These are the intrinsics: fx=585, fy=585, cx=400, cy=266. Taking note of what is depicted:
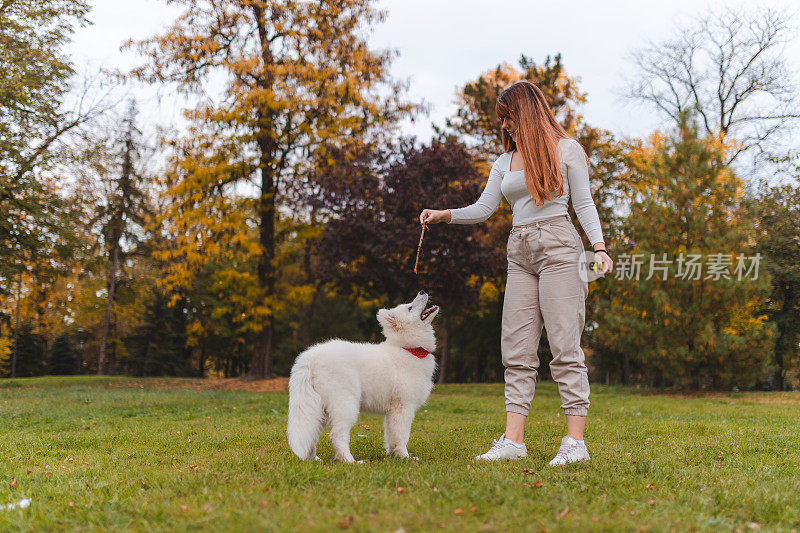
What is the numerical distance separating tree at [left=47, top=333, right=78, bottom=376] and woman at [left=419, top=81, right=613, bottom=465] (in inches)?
1304

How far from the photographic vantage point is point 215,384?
15383mm

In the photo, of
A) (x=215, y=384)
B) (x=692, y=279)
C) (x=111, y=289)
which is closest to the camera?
(x=692, y=279)

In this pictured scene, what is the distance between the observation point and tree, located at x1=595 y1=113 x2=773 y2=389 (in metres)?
13.6

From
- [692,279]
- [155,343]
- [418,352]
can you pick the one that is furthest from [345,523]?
[155,343]

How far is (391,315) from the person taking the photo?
15.0ft

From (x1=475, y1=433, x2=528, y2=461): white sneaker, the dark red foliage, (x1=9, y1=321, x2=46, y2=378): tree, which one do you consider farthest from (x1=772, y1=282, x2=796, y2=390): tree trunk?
(x1=9, y1=321, x2=46, y2=378): tree

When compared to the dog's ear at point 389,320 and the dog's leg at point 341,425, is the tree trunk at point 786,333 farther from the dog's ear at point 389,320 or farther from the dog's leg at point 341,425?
the dog's leg at point 341,425

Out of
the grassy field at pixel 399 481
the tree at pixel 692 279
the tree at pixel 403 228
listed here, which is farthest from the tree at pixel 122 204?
the grassy field at pixel 399 481

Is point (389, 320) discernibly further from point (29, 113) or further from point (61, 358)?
point (61, 358)

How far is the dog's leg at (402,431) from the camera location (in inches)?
172

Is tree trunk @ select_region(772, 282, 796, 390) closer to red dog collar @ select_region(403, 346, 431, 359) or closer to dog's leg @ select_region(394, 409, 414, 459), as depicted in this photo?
red dog collar @ select_region(403, 346, 431, 359)

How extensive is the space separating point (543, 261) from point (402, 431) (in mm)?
1645

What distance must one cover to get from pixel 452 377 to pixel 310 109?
2257 cm

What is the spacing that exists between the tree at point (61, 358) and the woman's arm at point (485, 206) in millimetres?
32976
